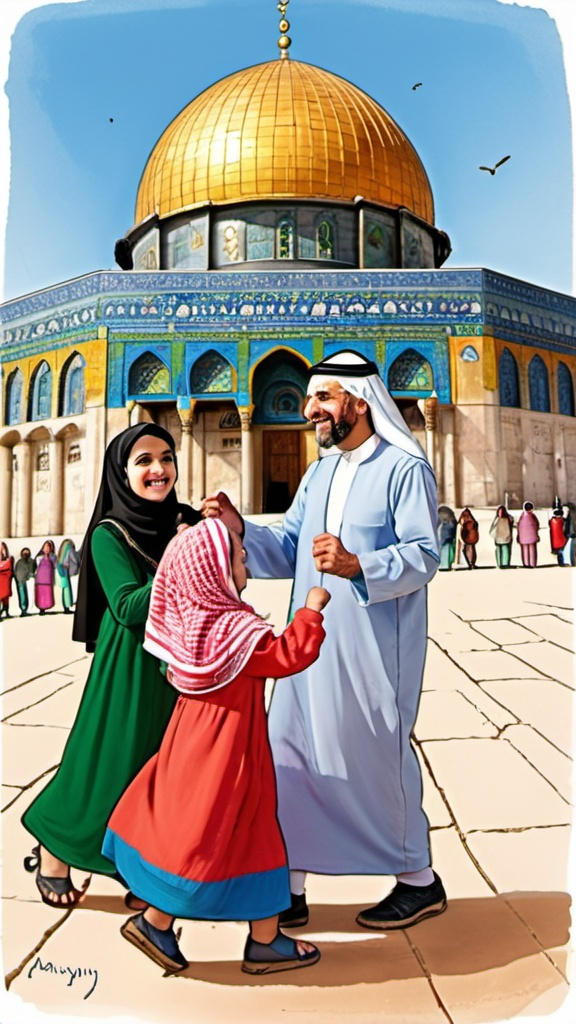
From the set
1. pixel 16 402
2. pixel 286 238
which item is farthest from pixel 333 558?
pixel 286 238

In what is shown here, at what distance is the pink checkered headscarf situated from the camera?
1453mm

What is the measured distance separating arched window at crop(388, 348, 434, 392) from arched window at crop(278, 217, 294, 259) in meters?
5.13

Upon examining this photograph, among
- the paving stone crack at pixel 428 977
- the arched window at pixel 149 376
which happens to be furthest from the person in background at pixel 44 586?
the arched window at pixel 149 376

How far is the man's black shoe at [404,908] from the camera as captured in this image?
66.6 inches

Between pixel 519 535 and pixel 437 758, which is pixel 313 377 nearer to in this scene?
pixel 437 758

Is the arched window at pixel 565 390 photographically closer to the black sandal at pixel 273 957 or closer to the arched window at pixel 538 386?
the arched window at pixel 538 386

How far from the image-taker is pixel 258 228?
550 inches

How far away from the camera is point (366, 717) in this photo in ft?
5.66

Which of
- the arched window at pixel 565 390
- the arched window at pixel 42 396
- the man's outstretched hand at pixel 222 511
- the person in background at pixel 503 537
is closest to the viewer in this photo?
the man's outstretched hand at pixel 222 511

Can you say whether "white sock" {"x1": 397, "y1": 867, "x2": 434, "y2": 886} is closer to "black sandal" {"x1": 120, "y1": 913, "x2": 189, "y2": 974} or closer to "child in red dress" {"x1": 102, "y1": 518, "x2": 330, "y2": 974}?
"child in red dress" {"x1": 102, "y1": 518, "x2": 330, "y2": 974}

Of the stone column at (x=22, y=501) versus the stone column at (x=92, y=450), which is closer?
the stone column at (x=22, y=501)

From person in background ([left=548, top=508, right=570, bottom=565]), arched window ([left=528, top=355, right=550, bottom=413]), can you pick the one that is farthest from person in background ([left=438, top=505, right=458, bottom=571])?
arched window ([left=528, top=355, right=550, bottom=413])

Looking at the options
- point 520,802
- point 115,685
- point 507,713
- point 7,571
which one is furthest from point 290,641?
point 7,571
